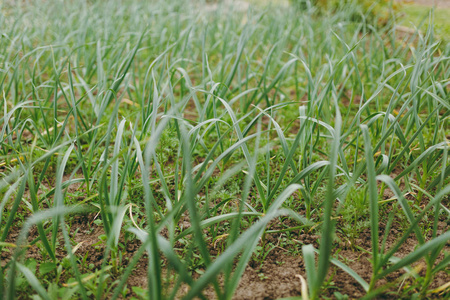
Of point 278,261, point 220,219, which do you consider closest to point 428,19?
point 278,261

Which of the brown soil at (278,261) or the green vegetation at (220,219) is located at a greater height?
the green vegetation at (220,219)

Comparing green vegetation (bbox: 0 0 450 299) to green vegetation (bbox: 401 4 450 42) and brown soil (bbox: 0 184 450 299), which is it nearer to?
brown soil (bbox: 0 184 450 299)

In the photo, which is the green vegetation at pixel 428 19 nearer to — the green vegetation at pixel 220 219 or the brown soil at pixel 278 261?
the green vegetation at pixel 220 219

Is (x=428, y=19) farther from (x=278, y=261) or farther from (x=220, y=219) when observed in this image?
(x=220, y=219)

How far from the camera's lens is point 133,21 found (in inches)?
130

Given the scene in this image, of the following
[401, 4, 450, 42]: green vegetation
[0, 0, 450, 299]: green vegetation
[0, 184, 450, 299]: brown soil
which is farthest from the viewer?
[401, 4, 450, 42]: green vegetation

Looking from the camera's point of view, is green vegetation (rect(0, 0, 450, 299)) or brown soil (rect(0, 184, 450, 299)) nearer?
green vegetation (rect(0, 0, 450, 299))

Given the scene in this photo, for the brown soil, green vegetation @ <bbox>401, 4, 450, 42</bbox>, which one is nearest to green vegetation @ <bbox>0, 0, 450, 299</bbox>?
the brown soil

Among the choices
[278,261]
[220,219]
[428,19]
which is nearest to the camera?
[220,219]

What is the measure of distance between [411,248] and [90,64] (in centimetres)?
210

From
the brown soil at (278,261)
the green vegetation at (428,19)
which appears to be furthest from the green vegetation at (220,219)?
the green vegetation at (428,19)

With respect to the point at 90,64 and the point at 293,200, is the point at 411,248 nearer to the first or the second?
the point at 293,200

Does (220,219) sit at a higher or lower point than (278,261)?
higher

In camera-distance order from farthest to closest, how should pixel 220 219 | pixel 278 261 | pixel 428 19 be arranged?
1. pixel 428 19
2. pixel 278 261
3. pixel 220 219
